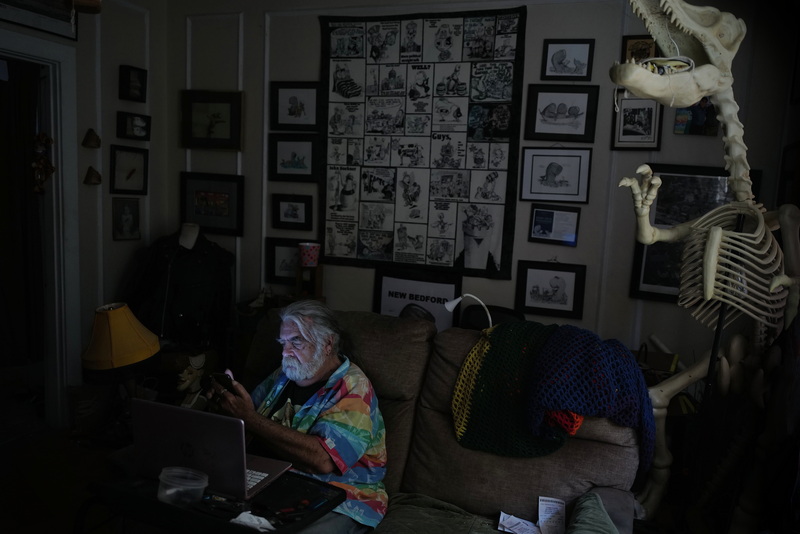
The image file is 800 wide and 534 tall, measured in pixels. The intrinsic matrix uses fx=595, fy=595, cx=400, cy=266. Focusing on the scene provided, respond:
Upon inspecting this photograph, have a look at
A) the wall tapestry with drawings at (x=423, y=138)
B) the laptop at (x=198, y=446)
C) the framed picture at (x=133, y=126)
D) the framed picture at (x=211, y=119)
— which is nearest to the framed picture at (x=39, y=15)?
the framed picture at (x=133, y=126)

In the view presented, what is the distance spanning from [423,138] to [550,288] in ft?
3.86

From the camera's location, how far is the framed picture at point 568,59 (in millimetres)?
3242

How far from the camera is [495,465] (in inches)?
84.0

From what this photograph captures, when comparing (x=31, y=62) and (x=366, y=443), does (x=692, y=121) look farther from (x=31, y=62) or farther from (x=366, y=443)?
(x=31, y=62)

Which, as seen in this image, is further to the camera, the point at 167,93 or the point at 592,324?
the point at 167,93

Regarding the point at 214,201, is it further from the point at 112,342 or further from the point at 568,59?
the point at 568,59

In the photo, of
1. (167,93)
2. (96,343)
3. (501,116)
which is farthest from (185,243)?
(501,116)

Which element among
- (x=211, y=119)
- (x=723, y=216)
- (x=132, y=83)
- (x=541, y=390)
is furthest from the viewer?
(x=211, y=119)

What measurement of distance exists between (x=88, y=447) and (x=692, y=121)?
12.4 feet

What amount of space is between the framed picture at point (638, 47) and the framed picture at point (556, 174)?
533 millimetres

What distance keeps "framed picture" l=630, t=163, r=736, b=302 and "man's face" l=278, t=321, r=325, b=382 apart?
1930mm

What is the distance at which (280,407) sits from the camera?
221cm

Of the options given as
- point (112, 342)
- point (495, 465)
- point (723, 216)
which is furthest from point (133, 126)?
point (723, 216)

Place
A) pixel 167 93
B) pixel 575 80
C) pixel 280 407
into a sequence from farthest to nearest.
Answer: pixel 167 93
pixel 575 80
pixel 280 407
